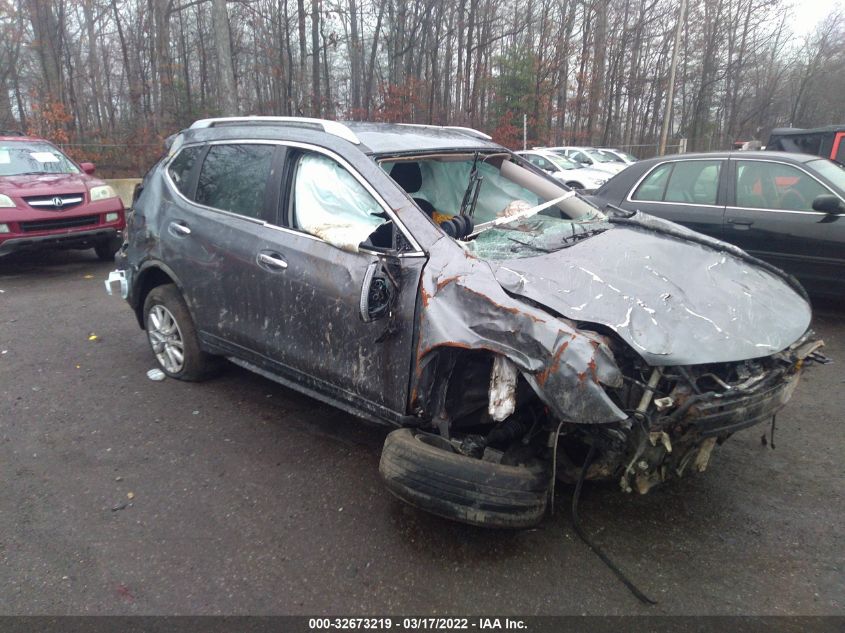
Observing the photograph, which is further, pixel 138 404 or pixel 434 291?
pixel 138 404

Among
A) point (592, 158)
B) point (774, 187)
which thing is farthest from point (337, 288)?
point (592, 158)

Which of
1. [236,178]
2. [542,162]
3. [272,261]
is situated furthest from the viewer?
[542,162]

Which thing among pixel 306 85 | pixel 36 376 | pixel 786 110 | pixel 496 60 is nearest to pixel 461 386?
pixel 36 376

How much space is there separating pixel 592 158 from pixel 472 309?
777 inches

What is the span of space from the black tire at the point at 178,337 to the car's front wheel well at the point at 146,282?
2.6 inches

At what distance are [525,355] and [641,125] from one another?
40460mm

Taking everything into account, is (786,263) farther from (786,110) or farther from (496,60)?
(786,110)

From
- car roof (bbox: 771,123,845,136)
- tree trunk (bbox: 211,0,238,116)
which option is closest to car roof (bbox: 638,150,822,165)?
car roof (bbox: 771,123,845,136)

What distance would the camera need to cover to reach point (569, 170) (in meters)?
17.6

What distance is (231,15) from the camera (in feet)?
85.6

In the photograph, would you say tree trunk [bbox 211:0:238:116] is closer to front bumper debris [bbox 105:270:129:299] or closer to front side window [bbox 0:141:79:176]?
front side window [bbox 0:141:79:176]

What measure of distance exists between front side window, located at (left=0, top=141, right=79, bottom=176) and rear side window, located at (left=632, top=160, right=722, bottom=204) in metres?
8.16

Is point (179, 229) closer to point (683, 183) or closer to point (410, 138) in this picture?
point (410, 138)

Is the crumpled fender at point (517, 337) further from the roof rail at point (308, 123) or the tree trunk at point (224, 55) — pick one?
the tree trunk at point (224, 55)
